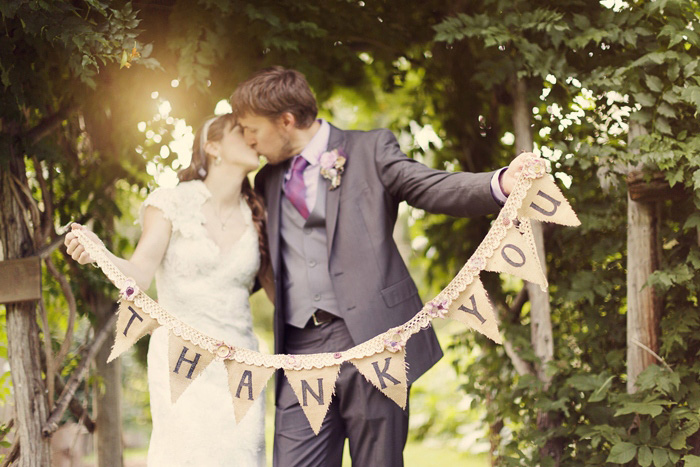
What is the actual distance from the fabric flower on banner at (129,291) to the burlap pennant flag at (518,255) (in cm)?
122

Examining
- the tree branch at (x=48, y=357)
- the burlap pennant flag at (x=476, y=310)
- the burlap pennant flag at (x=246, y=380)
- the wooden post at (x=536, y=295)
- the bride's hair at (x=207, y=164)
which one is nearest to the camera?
the burlap pennant flag at (x=476, y=310)

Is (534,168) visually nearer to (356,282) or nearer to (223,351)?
(356,282)

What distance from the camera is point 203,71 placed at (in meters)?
3.20

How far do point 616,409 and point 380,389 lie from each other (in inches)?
51.8

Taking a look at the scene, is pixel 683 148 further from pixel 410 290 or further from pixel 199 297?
pixel 199 297

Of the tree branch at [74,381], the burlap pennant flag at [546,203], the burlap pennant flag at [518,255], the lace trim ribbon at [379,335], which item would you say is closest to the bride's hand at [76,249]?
the lace trim ribbon at [379,335]

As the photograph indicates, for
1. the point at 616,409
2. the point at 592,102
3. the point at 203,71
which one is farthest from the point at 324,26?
the point at 616,409

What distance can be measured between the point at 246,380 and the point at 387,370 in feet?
1.66

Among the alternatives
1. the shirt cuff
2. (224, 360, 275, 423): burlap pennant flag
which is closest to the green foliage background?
the shirt cuff

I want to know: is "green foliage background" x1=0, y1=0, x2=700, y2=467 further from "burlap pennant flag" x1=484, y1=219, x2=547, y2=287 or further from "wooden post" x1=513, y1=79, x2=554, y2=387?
"burlap pennant flag" x1=484, y1=219, x2=547, y2=287

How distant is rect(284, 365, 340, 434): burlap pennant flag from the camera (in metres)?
2.44

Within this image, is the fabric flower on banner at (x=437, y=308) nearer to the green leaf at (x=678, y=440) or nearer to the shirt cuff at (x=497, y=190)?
the shirt cuff at (x=497, y=190)

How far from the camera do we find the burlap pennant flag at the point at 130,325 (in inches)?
95.3

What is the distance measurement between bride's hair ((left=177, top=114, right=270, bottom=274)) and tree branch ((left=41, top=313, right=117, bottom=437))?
3.74 feet
